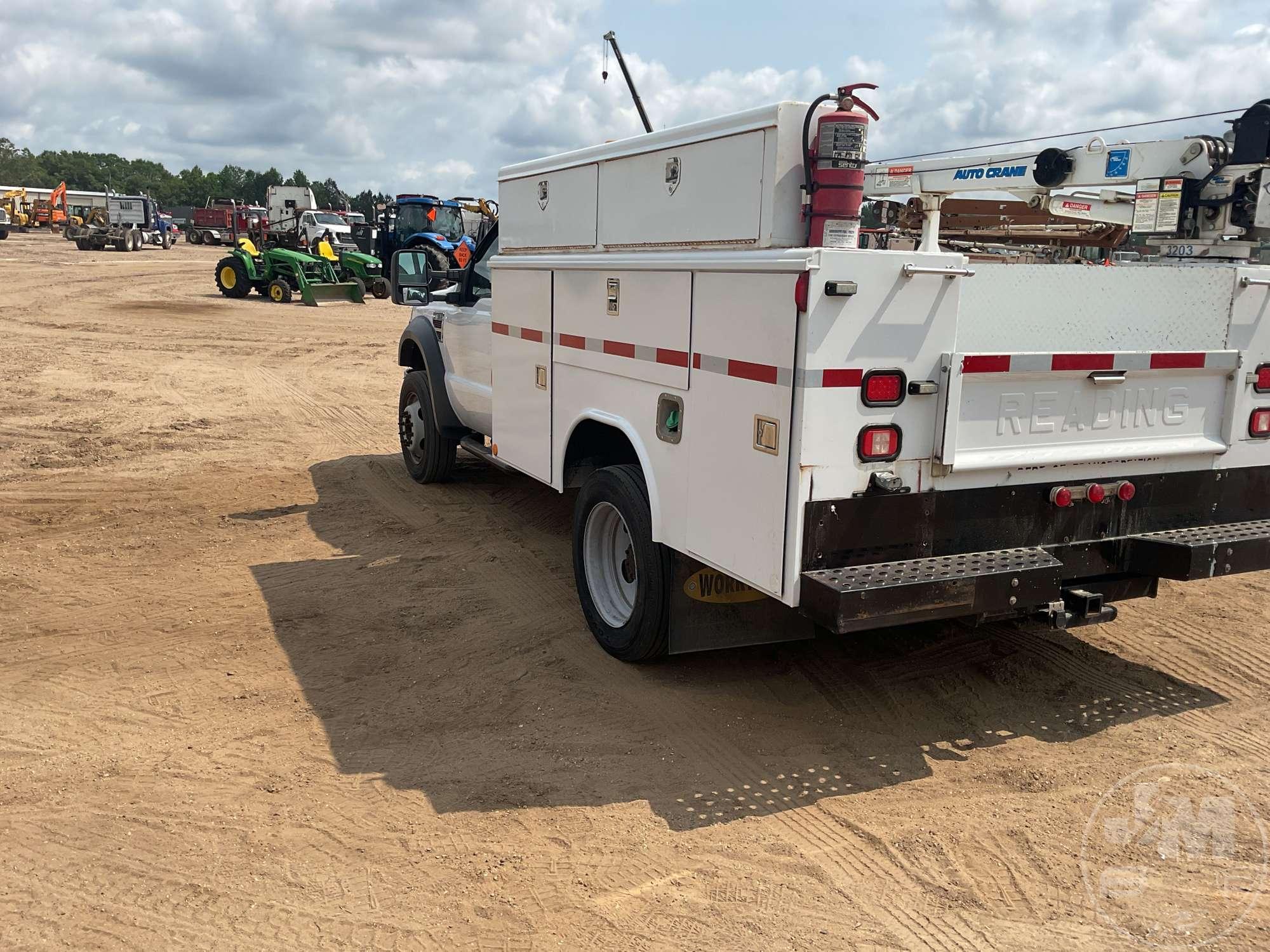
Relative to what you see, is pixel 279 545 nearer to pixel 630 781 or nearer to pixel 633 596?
pixel 633 596

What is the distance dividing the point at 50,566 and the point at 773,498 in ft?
16.2

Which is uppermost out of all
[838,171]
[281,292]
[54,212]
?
[54,212]

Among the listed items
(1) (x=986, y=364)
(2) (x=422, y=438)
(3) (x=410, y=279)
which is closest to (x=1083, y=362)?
(1) (x=986, y=364)

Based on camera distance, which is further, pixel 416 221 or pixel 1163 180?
pixel 416 221

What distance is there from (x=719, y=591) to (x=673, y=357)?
3.54 ft

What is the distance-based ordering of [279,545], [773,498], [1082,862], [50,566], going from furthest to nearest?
[279,545] < [50,566] < [773,498] < [1082,862]

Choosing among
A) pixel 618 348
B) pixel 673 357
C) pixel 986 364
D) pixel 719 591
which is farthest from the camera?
pixel 618 348

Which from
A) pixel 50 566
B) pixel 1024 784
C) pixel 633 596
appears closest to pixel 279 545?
pixel 50 566

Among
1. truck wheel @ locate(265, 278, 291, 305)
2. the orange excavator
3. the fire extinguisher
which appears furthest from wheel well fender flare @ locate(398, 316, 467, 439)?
the orange excavator

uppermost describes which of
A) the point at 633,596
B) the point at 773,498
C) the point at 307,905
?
the point at 773,498

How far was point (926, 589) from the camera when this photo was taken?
3762mm

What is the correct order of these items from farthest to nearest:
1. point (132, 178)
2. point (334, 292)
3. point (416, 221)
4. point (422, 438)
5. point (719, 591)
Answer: point (132, 178) < point (416, 221) < point (334, 292) < point (422, 438) < point (719, 591)

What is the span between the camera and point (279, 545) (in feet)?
23.4

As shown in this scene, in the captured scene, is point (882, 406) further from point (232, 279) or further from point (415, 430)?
point (232, 279)
